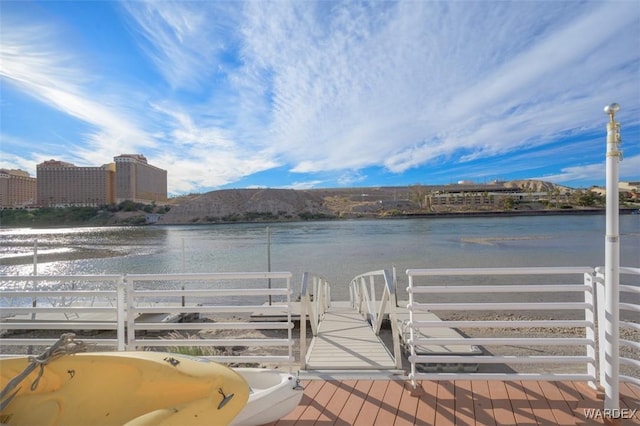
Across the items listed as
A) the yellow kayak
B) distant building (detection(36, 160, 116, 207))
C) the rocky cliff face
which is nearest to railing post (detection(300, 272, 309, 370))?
the yellow kayak

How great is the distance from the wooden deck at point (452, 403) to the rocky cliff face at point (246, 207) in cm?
8559

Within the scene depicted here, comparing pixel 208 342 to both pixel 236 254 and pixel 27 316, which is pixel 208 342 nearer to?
pixel 27 316

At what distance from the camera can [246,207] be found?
95.1 meters

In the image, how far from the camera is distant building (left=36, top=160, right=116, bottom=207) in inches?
2721

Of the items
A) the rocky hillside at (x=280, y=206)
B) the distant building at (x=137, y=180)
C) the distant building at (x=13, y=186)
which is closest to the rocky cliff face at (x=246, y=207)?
the rocky hillside at (x=280, y=206)

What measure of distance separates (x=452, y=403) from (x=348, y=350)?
1255 mm

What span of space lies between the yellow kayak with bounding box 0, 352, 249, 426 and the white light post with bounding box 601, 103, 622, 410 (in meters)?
2.36

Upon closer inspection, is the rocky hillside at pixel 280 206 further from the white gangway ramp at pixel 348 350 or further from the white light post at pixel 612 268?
the white light post at pixel 612 268

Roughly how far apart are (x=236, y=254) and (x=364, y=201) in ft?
288

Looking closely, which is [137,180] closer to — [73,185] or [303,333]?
[73,185]

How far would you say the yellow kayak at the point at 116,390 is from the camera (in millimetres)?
1616

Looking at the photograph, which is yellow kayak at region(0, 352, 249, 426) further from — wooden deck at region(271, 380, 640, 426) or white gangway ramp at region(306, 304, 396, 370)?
white gangway ramp at region(306, 304, 396, 370)

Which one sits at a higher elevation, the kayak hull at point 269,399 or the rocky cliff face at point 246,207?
the rocky cliff face at point 246,207

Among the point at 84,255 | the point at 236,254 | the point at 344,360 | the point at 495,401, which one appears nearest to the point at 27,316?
the point at 344,360
